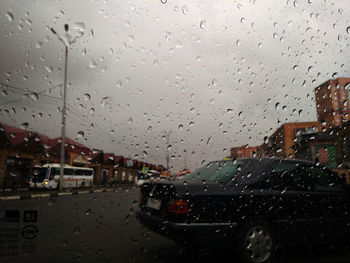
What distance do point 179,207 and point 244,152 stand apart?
56.8 inches

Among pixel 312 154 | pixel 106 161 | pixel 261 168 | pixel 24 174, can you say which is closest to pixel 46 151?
pixel 24 174

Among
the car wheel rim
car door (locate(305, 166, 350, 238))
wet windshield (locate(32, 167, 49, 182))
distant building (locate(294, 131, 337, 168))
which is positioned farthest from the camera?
distant building (locate(294, 131, 337, 168))

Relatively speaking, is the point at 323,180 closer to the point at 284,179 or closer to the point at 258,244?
the point at 284,179

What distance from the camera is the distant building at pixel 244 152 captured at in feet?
12.9

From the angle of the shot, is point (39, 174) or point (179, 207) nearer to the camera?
point (39, 174)

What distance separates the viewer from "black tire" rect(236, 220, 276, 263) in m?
3.10

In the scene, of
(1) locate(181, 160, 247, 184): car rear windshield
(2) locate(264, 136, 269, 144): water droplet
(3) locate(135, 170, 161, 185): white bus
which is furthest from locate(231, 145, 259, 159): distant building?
(3) locate(135, 170, 161, 185): white bus

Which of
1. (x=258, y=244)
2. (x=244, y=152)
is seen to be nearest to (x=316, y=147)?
(x=244, y=152)

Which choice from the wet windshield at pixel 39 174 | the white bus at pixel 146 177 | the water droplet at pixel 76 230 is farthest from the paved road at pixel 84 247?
the white bus at pixel 146 177

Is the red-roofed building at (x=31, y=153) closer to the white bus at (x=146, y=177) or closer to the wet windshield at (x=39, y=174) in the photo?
the wet windshield at (x=39, y=174)

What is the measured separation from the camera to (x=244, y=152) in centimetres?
402

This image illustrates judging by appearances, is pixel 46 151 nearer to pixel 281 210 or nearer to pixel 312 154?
pixel 281 210

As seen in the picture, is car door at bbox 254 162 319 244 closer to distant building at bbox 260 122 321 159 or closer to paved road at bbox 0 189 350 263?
paved road at bbox 0 189 350 263

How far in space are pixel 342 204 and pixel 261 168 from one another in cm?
122
